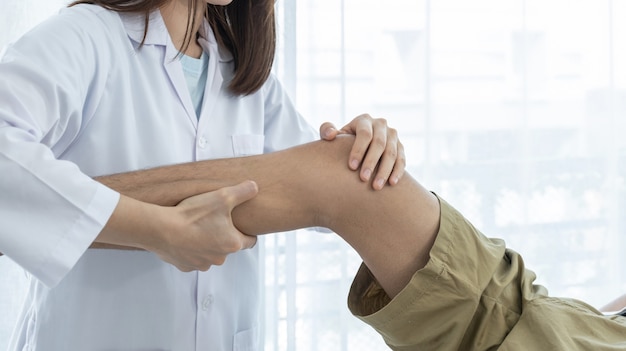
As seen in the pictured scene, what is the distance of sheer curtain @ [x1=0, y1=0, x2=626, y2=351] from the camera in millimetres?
1951

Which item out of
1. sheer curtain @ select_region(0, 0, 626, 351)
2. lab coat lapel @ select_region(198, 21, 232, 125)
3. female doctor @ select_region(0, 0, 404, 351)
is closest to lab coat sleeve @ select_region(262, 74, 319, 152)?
female doctor @ select_region(0, 0, 404, 351)

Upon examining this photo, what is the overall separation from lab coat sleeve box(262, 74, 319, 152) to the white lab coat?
0.09 meters

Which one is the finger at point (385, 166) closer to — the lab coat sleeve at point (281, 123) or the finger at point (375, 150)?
the finger at point (375, 150)

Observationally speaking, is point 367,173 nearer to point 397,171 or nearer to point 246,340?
point 397,171

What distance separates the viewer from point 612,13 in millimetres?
2287

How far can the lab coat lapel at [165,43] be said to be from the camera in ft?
3.87

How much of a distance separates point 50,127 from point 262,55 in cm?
50

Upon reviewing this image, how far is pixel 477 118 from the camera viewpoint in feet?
7.09

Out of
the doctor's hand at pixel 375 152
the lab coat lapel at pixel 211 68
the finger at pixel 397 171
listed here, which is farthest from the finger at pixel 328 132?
the lab coat lapel at pixel 211 68

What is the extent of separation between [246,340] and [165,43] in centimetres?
55

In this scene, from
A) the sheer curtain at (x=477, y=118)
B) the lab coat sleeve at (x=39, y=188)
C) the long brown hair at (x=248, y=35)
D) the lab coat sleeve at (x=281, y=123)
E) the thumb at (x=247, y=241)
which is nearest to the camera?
the lab coat sleeve at (x=39, y=188)

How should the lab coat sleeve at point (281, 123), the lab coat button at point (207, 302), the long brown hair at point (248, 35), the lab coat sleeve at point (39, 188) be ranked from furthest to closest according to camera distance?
the lab coat sleeve at point (281, 123) < the long brown hair at point (248, 35) < the lab coat button at point (207, 302) < the lab coat sleeve at point (39, 188)

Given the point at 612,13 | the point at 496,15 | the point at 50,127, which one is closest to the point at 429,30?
the point at 496,15

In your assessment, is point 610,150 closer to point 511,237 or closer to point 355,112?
point 511,237
